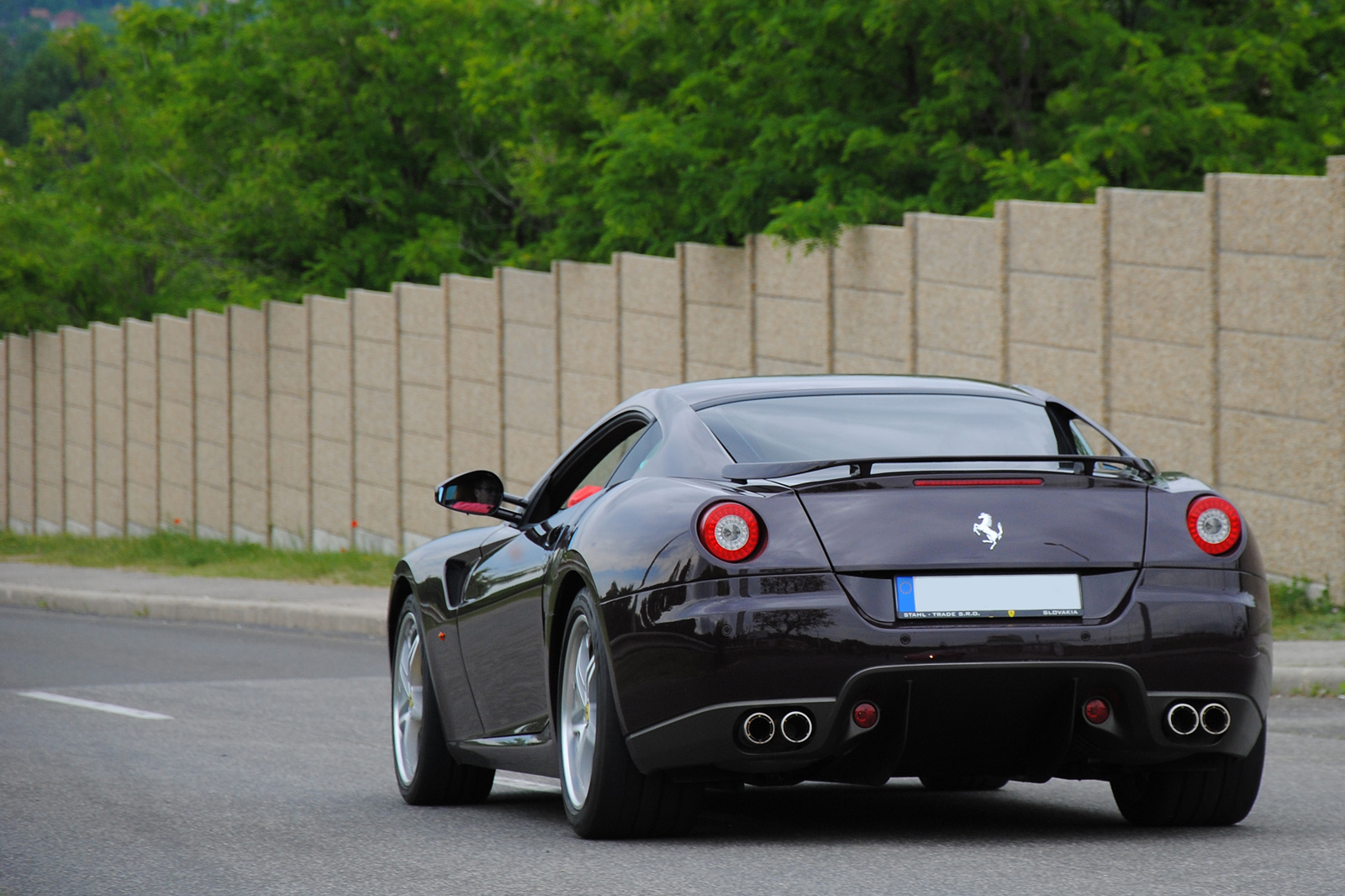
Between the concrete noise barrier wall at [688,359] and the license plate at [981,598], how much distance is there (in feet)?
28.3

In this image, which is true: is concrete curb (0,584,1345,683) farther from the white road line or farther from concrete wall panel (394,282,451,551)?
the white road line

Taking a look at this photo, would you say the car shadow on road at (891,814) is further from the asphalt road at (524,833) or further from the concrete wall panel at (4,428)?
the concrete wall panel at (4,428)

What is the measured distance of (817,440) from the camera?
639 cm

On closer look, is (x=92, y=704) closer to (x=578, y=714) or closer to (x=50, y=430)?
(x=578, y=714)

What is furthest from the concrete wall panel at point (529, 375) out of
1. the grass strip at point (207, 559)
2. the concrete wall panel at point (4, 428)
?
the concrete wall panel at point (4, 428)

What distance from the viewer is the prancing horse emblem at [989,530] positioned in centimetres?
564

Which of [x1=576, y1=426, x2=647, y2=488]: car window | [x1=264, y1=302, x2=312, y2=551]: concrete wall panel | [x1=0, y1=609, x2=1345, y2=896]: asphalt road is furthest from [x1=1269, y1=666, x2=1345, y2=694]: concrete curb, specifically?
[x1=264, y1=302, x2=312, y2=551]: concrete wall panel

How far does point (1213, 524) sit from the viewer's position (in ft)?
19.3

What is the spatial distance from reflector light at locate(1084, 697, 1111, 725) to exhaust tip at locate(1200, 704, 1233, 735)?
27 centimetres

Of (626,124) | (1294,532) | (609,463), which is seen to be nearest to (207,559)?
(626,124)

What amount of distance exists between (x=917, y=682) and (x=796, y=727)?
1.13 ft

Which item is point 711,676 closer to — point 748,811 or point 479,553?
point 748,811

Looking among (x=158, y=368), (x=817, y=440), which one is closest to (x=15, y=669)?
(x=817, y=440)

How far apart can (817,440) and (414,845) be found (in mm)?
1738
